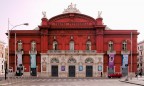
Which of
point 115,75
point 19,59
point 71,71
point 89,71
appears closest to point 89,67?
point 89,71

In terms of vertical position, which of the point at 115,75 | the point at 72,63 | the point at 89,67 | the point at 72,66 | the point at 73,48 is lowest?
the point at 115,75

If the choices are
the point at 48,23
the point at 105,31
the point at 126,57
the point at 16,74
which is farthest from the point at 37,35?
the point at 126,57

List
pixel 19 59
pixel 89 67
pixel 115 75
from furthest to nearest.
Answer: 1. pixel 19 59
2. pixel 89 67
3. pixel 115 75

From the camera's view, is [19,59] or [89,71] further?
[19,59]

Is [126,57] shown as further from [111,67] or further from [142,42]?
[142,42]

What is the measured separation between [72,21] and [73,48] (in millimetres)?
7915

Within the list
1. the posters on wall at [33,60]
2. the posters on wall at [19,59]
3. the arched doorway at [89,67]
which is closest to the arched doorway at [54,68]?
the posters on wall at [33,60]

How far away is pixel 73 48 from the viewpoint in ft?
310

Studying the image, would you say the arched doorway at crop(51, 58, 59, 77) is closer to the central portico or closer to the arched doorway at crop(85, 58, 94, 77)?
the central portico

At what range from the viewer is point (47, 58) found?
92688 mm

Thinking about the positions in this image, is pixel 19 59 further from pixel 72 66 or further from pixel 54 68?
pixel 72 66

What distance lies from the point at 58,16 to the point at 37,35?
827cm

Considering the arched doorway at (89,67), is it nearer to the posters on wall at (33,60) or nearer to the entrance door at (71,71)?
the entrance door at (71,71)

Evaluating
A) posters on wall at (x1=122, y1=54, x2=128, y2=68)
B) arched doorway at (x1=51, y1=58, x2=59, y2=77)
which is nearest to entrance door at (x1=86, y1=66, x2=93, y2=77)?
arched doorway at (x1=51, y1=58, x2=59, y2=77)
